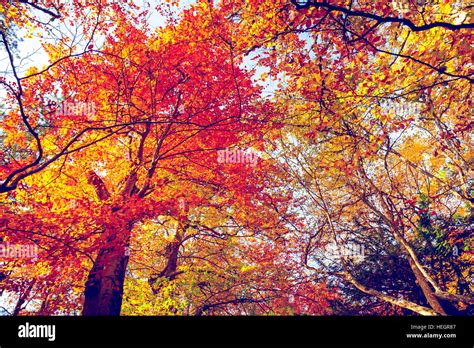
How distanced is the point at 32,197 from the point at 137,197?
20.2 feet

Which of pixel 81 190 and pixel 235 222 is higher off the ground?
pixel 81 190

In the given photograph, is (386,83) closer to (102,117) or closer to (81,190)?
(102,117)

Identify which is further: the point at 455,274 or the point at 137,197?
the point at 455,274
